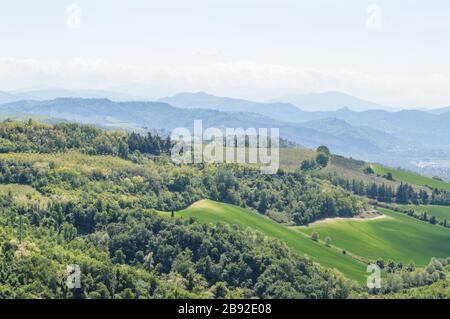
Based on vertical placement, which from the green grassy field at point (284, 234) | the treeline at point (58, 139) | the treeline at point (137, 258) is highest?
the treeline at point (58, 139)

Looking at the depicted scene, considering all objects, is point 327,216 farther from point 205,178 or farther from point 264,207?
point 205,178

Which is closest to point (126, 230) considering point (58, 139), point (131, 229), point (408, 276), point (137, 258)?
point (131, 229)

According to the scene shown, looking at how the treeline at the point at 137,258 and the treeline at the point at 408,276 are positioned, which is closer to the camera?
the treeline at the point at 137,258

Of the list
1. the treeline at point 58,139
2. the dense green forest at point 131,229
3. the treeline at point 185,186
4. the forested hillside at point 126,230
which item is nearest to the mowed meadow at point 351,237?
the treeline at point 185,186

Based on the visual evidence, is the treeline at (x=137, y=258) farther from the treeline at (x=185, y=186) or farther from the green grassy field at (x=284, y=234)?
the treeline at (x=185, y=186)

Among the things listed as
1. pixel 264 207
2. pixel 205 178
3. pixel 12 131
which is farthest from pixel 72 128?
pixel 264 207

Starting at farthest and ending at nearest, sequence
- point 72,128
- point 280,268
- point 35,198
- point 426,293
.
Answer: point 72,128, point 35,198, point 280,268, point 426,293

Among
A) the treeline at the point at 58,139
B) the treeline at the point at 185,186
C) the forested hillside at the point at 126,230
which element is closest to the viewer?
the forested hillside at the point at 126,230
